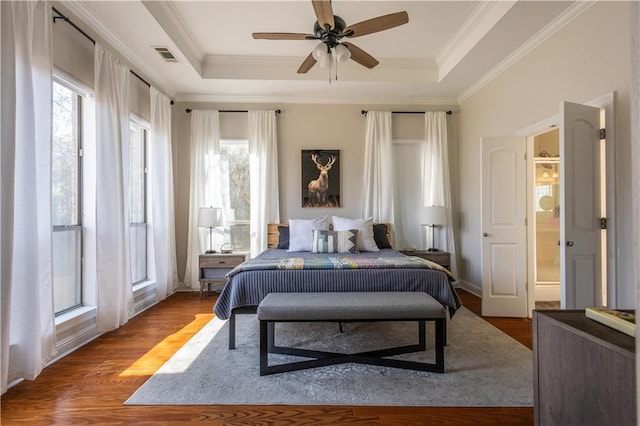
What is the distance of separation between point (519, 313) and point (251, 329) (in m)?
2.97

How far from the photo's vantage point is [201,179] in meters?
4.69

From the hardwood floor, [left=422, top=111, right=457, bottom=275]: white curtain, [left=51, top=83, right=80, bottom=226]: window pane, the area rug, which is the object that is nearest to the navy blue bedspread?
the area rug

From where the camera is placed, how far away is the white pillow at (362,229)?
4098 mm

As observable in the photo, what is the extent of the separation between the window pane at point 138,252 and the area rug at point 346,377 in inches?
63.6

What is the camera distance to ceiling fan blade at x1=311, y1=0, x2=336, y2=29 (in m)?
2.20

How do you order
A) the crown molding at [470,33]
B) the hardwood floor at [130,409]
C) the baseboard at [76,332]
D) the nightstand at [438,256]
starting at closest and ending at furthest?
the hardwood floor at [130,409]
the baseboard at [76,332]
the crown molding at [470,33]
the nightstand at [438,256]

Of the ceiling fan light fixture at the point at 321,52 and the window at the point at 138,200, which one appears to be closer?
the ceiling fan light fixture at the point at 321,52

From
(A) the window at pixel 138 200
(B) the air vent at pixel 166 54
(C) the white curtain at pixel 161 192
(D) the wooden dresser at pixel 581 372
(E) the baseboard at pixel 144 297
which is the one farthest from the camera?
(C) the white curtain at pixel 161 192

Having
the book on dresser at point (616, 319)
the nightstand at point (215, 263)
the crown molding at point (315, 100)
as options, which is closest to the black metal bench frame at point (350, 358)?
the book on dresser at point (616, 319)

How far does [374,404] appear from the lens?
74.1 inches

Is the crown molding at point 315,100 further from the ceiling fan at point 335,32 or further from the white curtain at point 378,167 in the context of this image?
the ceiling fan at point 335,32

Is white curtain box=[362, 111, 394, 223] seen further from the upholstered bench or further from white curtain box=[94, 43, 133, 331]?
→ white curtain box=[94, 43, 133, 331]

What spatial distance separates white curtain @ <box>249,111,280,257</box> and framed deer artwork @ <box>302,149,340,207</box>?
1.49 ft

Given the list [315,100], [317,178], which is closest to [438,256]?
[317,178]
